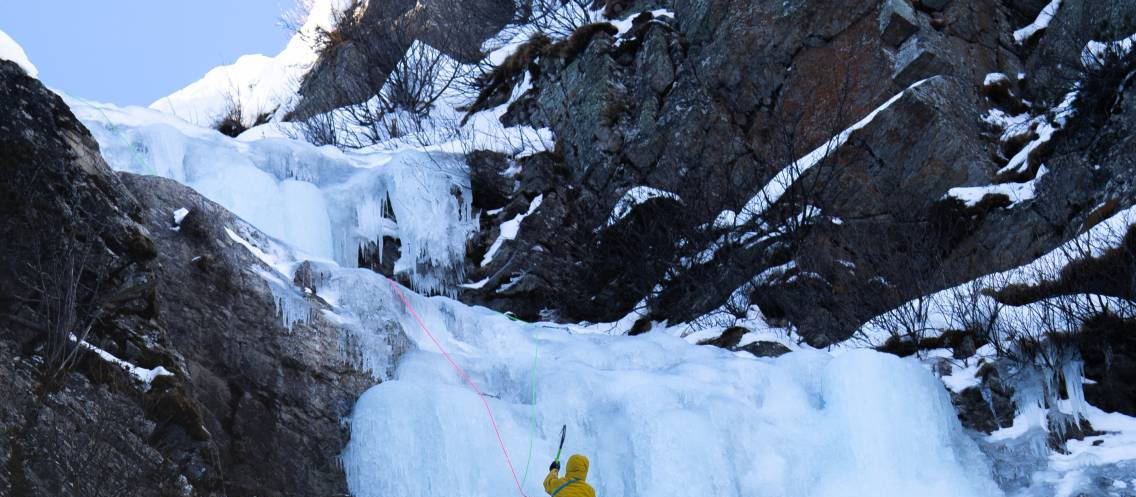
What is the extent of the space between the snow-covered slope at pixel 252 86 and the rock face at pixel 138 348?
40.5 feet

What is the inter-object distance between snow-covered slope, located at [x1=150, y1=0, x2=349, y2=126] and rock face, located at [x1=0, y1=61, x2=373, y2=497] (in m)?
12.3

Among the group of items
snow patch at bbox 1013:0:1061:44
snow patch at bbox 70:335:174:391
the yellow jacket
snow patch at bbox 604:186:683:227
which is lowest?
the yellow jacket

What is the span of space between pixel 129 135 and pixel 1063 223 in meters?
9.67

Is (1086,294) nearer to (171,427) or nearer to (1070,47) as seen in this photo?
(1070,47)

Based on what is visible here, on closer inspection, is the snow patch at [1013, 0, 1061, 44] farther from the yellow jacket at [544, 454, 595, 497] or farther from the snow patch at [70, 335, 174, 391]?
the snow patch at [70, 335, 174, 391]

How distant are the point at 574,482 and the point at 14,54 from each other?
5.45 m

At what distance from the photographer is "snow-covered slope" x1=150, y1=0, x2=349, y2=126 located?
68.4 ft

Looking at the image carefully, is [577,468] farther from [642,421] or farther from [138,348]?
[138,348]

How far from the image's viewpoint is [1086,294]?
8.66 metres

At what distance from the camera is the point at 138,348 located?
24.7ft

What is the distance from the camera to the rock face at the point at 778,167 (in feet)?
37.0

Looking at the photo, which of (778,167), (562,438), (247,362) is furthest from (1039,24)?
(247,362)

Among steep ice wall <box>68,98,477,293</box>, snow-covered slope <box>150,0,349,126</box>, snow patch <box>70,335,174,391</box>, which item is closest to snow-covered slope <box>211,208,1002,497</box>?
snow patch <box>70,335,174,391</box>

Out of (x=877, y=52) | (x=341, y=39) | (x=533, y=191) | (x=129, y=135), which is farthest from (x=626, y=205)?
(x=341, y=39)
